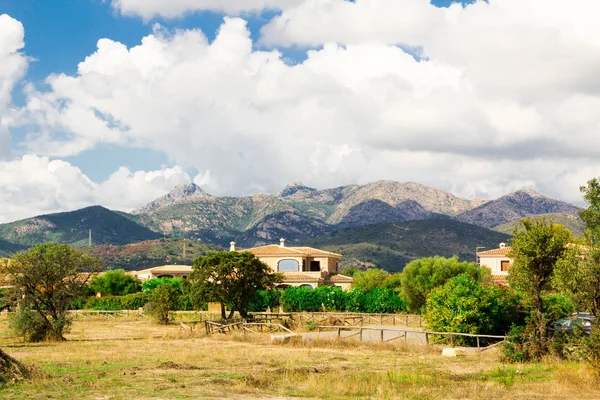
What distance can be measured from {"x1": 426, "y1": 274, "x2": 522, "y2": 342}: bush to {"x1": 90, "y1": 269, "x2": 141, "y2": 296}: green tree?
235ft

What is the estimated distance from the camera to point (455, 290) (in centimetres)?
3466

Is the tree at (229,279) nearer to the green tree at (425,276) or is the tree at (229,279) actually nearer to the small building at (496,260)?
the green tree at (425,276)

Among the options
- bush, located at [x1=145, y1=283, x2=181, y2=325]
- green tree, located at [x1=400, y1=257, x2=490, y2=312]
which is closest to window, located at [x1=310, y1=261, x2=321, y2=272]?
green tree, located at [x1=400, y1=257, x2=490, y2=312]

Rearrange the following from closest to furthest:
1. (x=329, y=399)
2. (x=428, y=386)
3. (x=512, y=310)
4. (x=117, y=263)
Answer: (x=329, y=399) < (x=428, y=386) < (x=512, y=310) < (x=117, y=263)

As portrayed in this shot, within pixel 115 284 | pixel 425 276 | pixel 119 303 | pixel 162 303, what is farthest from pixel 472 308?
pixel 115 284

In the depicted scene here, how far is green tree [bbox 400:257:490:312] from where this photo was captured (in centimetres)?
5869

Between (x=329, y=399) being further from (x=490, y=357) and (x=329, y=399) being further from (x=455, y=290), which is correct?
(x=455, y=290)

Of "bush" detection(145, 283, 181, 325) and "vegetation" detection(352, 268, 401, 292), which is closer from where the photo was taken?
"bush" detection(145, 283, 181, 325)

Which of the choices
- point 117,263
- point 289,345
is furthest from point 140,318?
point 117,263

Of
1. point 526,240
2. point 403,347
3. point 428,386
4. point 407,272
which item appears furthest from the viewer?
point 407,272

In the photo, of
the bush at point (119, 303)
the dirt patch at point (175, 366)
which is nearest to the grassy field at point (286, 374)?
the dirt patch at point (175, 366)

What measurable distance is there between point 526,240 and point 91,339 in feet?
90.0

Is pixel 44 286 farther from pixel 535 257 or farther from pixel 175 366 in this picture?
pixel 535 257

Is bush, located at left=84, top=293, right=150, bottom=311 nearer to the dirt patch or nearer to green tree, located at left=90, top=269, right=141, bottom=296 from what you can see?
green tree, located at left=90, top=269, right=141, bottom=296
